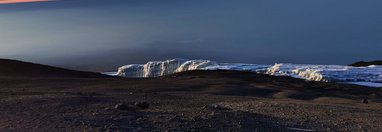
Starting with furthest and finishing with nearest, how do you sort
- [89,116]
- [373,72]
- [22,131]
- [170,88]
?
[373,72], [170,88], [89,116], [22,131]

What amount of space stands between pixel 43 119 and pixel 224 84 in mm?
15078

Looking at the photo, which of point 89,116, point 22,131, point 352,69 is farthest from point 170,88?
point 352,69

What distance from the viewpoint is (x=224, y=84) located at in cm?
2448

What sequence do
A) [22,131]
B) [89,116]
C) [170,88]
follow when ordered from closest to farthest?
[22,131] → [89,116] → [170,88]

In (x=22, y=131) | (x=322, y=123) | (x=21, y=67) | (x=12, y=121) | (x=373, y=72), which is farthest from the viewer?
(x=373, y=72)

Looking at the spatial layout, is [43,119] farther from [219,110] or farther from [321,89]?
[321,89]

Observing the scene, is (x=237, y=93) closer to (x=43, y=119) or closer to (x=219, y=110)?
(x=219, y=110)

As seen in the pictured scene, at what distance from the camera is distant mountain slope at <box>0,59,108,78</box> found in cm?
2586

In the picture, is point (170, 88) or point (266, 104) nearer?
point (266, 104)

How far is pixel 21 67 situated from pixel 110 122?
1842 centimetres

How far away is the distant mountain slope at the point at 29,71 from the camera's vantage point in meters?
25.9

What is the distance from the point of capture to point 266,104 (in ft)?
48.3

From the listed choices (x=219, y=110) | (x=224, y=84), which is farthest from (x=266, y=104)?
(x=224, y=84)

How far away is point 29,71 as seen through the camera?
26688 mm
